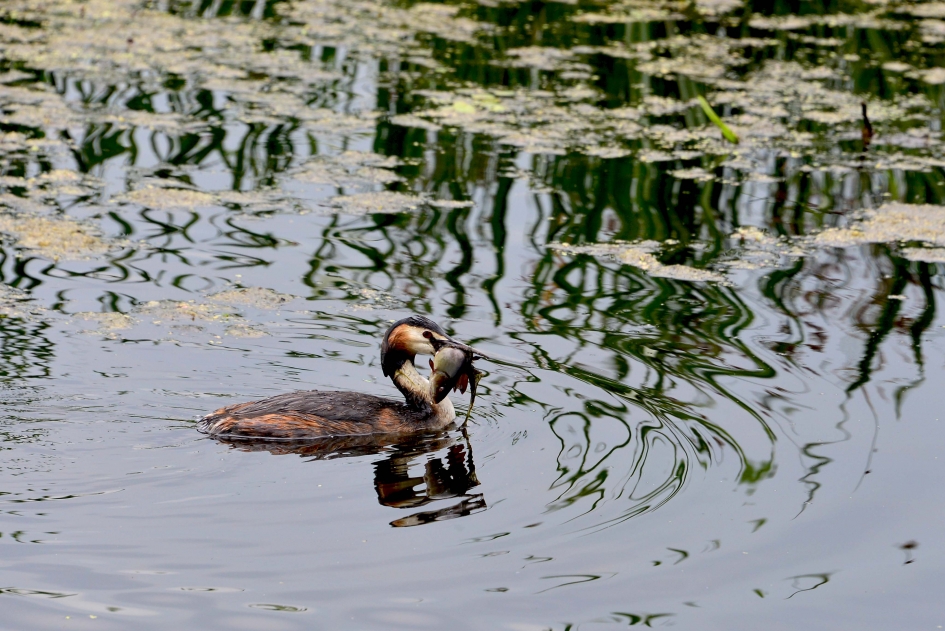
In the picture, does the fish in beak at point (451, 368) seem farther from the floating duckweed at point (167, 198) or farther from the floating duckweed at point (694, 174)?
the floating duckweed at point (694, 174)

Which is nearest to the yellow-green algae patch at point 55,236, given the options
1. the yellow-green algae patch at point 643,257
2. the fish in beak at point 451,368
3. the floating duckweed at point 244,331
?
the floating duckweed at point 244,331

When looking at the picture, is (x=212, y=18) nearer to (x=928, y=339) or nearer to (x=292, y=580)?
(x=928, y=339)

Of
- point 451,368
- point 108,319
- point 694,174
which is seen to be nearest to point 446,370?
point 451,368

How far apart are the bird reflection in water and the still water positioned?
0.10 feet

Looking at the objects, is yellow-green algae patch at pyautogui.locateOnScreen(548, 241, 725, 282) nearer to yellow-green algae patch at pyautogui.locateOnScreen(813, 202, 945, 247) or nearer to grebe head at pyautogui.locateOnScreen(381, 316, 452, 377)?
yellow-green algae patch at pyautogui.locateOnScreen(813, 202, 945, 247)

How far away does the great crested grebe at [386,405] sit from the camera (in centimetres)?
608

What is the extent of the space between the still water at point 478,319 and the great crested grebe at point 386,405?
171 millimetres

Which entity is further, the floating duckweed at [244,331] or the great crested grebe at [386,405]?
the floating duckweed at [244,331]

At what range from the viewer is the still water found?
15.9 feet

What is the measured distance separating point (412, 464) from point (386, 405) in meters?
0.47

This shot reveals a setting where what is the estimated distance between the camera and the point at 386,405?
6367 mm

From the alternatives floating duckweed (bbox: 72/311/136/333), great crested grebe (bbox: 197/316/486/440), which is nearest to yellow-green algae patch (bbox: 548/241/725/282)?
great crested grebe (bbox: 197/316/486/440)

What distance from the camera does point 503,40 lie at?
1405 centimetres

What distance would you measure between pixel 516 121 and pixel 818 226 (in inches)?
124
